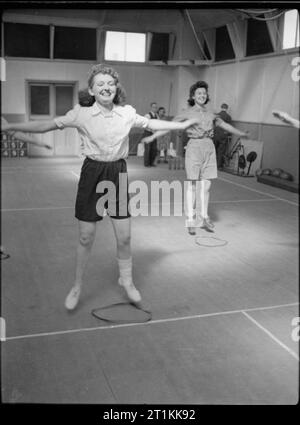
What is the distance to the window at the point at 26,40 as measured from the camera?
115cm

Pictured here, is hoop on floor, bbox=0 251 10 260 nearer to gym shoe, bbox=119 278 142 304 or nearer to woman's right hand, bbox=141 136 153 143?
gym shoe, bbox=119 278 142 304

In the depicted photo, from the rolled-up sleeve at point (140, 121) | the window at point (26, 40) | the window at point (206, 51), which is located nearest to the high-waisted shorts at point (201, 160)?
the rolled-up sleeve at point (140, 121)

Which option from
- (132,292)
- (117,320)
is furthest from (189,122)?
(117,320)

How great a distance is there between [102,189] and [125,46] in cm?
39

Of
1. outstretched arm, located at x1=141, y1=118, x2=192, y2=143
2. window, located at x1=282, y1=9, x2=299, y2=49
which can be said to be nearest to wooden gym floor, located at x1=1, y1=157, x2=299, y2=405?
outstretched arm, located at x1=141, y1=118, x2=192, y2=143

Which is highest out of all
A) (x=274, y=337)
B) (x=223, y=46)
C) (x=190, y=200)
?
(x=223, y=46)

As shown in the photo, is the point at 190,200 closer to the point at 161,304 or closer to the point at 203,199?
the point at 203,199

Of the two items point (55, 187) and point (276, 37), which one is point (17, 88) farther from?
point (276, 37)

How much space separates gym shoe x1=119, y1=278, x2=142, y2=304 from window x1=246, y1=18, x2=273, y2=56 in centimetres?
76

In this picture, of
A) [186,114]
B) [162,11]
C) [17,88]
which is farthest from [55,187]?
[162,11]

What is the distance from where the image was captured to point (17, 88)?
120 centimetres

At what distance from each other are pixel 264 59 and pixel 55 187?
2.26 ft

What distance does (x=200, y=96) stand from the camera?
1.18 meters
